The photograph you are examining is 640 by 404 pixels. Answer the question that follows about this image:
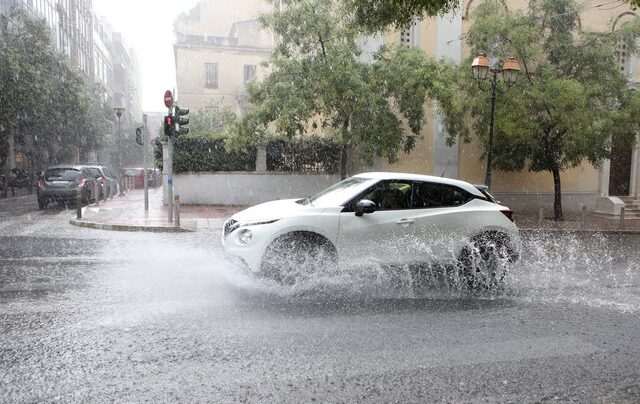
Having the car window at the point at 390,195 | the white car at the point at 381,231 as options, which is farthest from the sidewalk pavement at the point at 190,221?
the car window at the point at 390,195

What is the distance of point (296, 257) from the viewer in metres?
6.51

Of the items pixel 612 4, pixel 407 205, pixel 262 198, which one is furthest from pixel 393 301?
pixel 612 4

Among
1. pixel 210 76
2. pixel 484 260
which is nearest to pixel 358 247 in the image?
pixel 484 260

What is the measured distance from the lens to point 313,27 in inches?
610

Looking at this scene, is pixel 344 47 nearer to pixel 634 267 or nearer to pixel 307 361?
pixel 634 267

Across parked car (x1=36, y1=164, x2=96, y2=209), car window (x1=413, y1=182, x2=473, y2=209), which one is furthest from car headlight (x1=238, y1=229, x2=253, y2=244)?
parked car (x1=36, y1=164, x2=96, y2=209)

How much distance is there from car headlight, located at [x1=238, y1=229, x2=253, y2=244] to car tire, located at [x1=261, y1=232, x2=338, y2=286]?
0.96 feet

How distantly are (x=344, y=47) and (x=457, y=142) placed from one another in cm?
646

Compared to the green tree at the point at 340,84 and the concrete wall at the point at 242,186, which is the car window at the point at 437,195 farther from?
the concrete wall at the point at 242,186

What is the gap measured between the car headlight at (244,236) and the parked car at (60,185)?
12639mm

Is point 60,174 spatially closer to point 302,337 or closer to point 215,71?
point 302,337

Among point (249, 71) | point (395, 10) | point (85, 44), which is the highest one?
point (85, 44)

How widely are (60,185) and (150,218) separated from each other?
17.2 feet

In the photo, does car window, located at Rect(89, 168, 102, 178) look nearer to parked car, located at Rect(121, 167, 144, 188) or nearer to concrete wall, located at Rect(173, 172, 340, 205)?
concrete wall, located at Rect(173, 172, 340, 205)
